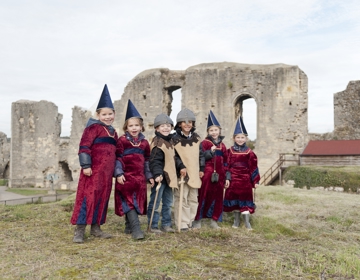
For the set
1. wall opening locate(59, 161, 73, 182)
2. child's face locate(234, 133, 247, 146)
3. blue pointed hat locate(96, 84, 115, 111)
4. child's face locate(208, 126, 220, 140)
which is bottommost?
wall opening locate(59, 161, 73, 182)

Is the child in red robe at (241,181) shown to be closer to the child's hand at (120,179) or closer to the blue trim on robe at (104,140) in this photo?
the child's hand at (120,179)

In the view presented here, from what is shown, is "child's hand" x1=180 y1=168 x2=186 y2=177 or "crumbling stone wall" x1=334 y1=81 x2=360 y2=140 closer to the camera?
"child's hand" x1=180 y1=168 x2=186 y2=177

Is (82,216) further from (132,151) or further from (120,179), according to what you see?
(132,151)

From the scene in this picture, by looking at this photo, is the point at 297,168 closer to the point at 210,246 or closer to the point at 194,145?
the point at 194,145

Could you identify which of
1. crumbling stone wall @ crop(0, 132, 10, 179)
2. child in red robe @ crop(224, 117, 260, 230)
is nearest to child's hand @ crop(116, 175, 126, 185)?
child in red robe @ crop(224, 117, 260, 230)

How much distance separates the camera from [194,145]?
5.41 m

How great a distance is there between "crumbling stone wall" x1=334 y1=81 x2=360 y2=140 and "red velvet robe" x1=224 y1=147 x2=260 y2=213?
2165 cm

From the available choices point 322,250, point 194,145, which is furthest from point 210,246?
point 194,145

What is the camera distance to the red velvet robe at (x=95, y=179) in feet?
14.3

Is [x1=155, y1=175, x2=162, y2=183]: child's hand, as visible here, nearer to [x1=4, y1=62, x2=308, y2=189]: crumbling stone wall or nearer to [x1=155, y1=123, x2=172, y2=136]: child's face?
[x1=155, y1=123, x2=172, y2=136]: child's face

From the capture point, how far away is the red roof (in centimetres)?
1625

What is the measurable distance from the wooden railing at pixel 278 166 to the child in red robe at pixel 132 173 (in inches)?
509

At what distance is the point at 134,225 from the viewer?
445 centimetres

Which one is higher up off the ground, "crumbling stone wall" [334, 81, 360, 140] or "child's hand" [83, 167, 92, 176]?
"crumbling stone wall" [334, 81, 360, 140]
